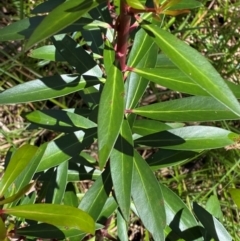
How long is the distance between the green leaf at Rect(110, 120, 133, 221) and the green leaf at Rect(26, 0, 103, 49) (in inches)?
15.3

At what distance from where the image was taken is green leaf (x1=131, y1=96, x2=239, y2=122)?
1183mm

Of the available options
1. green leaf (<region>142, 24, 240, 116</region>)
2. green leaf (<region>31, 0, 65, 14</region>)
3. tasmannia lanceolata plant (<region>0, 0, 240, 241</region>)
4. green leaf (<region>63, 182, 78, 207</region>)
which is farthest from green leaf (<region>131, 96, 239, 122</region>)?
green leaf (<region>63, 182, 78, 207</region>)

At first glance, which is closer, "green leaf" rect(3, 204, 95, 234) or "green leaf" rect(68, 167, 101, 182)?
"green leaf" rect(3, 204, 95, 234)

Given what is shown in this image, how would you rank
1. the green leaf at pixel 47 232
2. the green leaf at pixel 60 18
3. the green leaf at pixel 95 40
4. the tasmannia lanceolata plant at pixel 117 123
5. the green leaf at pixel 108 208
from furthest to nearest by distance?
the green leaf at pixel 108 208
the green leaf at pixel 95 40
the green leaf at pixel 47 232
the tasmannia lanceolata plant at pixel 117 123
the green leaf at pixel 60 18

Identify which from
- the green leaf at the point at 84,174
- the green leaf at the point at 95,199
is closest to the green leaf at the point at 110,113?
the green leaf at the point at 95,199

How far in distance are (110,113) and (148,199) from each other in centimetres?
28

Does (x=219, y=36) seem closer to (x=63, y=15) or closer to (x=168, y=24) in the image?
(x=168, y=24)

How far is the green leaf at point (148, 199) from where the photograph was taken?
1.20 meters

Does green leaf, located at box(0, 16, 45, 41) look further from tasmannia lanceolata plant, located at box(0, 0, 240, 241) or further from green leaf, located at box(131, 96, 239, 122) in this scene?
green leaf, located at box(131, 96, 239, 122)

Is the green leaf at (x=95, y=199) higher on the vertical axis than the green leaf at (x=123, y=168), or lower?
lower

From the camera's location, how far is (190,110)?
122 cm

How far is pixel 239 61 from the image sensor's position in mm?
2381

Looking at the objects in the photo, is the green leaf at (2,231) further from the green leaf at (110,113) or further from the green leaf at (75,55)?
the green leaf at (75,55)

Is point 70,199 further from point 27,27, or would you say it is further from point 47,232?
point 27,27
